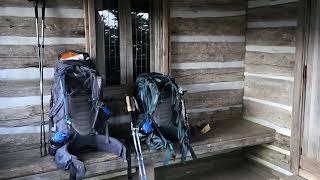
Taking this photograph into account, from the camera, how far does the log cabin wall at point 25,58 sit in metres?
3.62

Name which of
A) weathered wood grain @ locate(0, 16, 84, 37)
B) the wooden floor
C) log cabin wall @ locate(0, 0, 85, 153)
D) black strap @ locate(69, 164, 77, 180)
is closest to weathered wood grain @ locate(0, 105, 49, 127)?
log cabin wall @ locate(0, 0, 85, 153)

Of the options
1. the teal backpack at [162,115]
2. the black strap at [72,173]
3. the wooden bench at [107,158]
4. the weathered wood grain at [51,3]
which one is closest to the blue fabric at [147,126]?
the teal backpack at [162,115]

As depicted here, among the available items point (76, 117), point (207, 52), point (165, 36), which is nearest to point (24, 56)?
point (76, 117)

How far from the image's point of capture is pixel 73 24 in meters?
3.90

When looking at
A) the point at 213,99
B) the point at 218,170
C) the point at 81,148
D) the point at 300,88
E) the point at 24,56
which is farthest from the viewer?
the point at 218,170

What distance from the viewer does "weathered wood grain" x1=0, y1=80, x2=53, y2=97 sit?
3.65 metres

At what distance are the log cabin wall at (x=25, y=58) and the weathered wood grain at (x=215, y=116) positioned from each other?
5.91 feet

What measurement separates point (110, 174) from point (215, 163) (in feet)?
5.29

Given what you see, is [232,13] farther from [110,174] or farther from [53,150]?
[53,150]

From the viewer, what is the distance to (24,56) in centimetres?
370

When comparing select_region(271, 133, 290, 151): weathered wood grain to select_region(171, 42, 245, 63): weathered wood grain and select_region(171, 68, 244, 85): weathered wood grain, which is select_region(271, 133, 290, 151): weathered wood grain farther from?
select_region(171, 42, 245, 63): weathered wood grain

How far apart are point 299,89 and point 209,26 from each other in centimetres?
139

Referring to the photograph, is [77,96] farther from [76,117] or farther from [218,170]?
[218,170]

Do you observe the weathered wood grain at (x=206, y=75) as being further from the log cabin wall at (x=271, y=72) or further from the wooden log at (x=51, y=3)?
the wooden log at (x=51, y=3)
